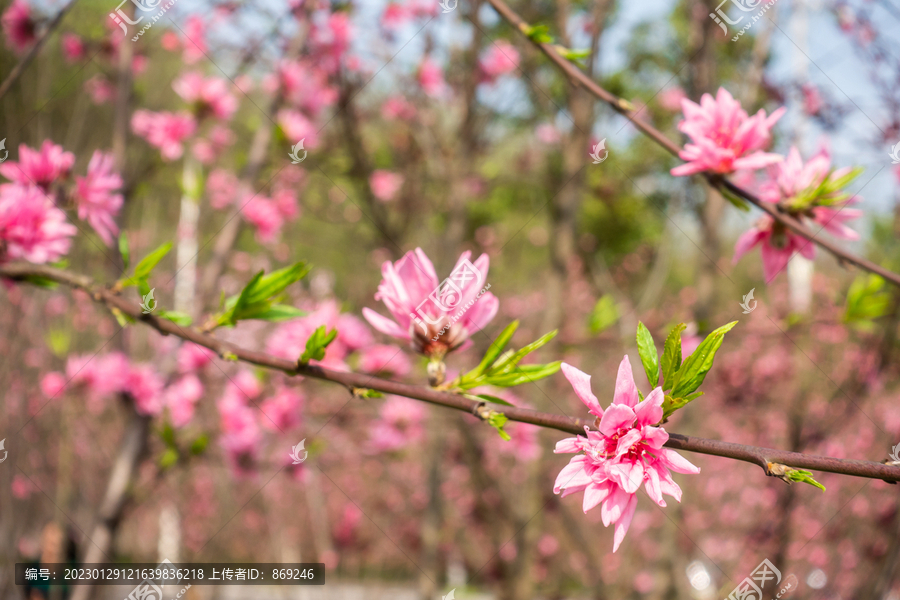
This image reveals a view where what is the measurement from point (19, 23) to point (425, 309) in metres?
3.26

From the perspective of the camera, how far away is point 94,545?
88.8 inches

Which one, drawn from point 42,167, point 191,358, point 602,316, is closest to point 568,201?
point 602,316

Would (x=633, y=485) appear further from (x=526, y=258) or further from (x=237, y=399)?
(x=526, y=258)

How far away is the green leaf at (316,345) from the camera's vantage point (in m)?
0.92

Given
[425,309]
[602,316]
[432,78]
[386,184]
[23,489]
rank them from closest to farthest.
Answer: [425,309], [602,316], [23,489], [432,78], [386,184]

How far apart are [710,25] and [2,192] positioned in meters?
3.09

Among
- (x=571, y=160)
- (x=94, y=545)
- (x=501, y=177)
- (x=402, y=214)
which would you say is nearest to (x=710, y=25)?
(x=571, y=160)

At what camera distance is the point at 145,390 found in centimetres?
254

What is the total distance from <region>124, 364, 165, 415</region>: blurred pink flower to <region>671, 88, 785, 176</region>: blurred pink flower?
2359 millimetres

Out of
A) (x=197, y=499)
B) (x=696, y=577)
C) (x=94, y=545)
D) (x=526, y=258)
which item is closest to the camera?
(x=94, y=545)

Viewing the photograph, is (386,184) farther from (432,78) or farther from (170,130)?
(170,130)

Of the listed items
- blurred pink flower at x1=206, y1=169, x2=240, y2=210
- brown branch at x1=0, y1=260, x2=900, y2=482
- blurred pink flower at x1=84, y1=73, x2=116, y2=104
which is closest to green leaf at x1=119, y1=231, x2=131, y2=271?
brown branch at x1=0, y1=260, x2=900, y2=482

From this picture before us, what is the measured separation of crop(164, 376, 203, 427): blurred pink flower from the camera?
9.02ft

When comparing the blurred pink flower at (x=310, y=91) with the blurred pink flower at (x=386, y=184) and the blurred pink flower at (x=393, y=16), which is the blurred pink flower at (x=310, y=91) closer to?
the blurred pink flower at (x=393, y=16)
